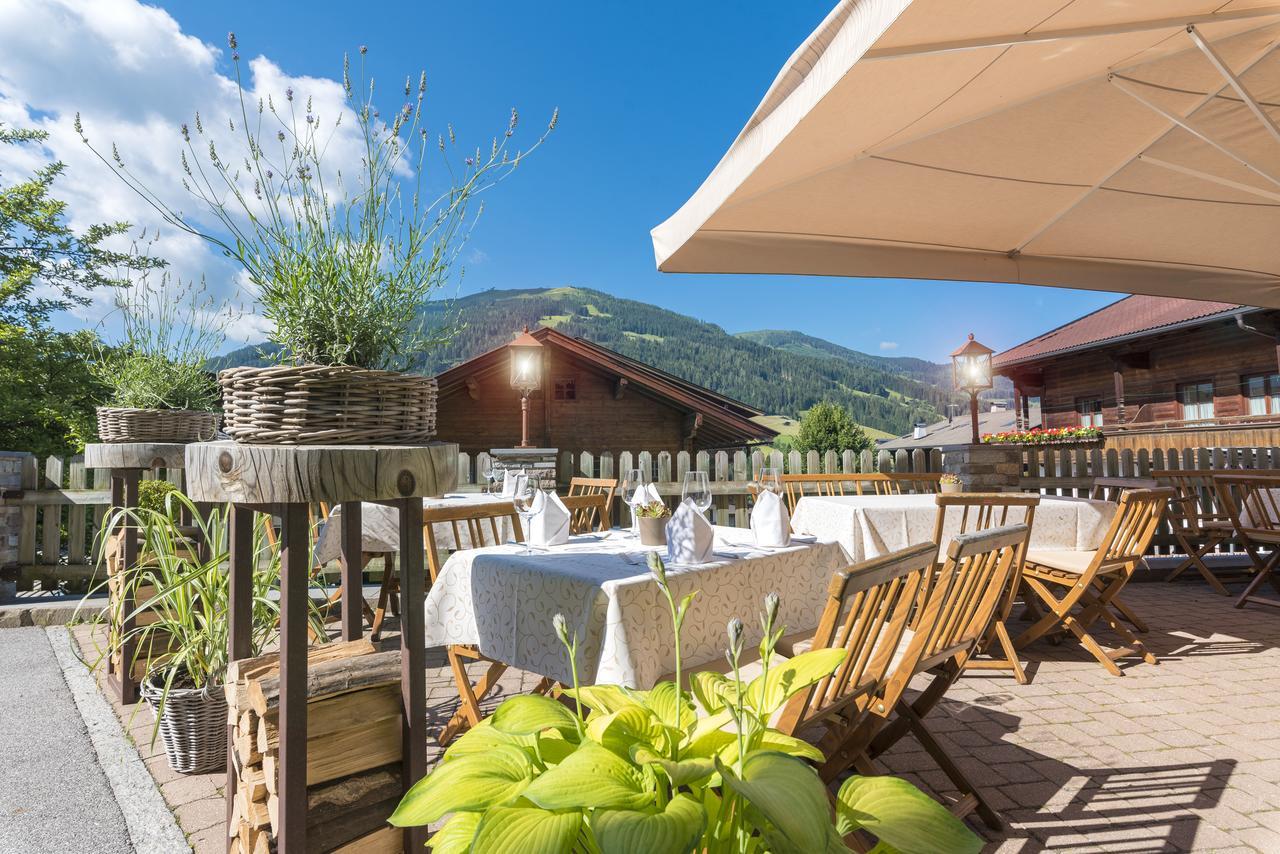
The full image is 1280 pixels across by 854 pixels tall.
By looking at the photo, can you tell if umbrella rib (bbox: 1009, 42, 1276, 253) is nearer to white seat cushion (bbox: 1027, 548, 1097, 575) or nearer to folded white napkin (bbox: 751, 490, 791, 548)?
white seat cushion (bbox: 1027, 548, 1097, 575)

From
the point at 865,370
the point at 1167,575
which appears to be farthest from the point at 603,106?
the point at 1167,575

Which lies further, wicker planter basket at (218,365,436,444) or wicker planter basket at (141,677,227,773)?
wicker planter basket at (141,677,227,773)

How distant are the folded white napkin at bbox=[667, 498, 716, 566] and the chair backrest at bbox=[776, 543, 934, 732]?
611mm

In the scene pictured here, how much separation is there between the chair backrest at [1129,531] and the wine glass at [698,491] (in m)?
2.22

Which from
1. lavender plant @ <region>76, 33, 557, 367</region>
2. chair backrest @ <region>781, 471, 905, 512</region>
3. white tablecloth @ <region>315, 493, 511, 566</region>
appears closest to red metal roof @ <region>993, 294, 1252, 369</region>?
chair backrest @ <region>781, 471, 905, 512</region>

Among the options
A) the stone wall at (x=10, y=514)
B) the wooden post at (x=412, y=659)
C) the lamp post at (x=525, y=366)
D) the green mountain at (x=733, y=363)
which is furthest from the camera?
the green mountain at (x=733, y=363)

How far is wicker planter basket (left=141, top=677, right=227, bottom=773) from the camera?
7.62 feet

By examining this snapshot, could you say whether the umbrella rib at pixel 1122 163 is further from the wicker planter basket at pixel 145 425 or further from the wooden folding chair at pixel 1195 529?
the wicker planter basket at pixel 145 425

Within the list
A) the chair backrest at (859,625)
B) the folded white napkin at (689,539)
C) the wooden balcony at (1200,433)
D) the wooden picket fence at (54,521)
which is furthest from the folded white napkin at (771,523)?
the wooden balcony at (1200,433)

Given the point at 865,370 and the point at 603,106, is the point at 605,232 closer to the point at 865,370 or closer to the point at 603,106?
the point at 603,106

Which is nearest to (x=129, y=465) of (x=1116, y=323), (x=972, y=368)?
(x=972, y=368)

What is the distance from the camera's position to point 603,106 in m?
107

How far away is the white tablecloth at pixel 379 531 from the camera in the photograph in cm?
381

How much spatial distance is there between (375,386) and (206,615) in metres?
1.53
